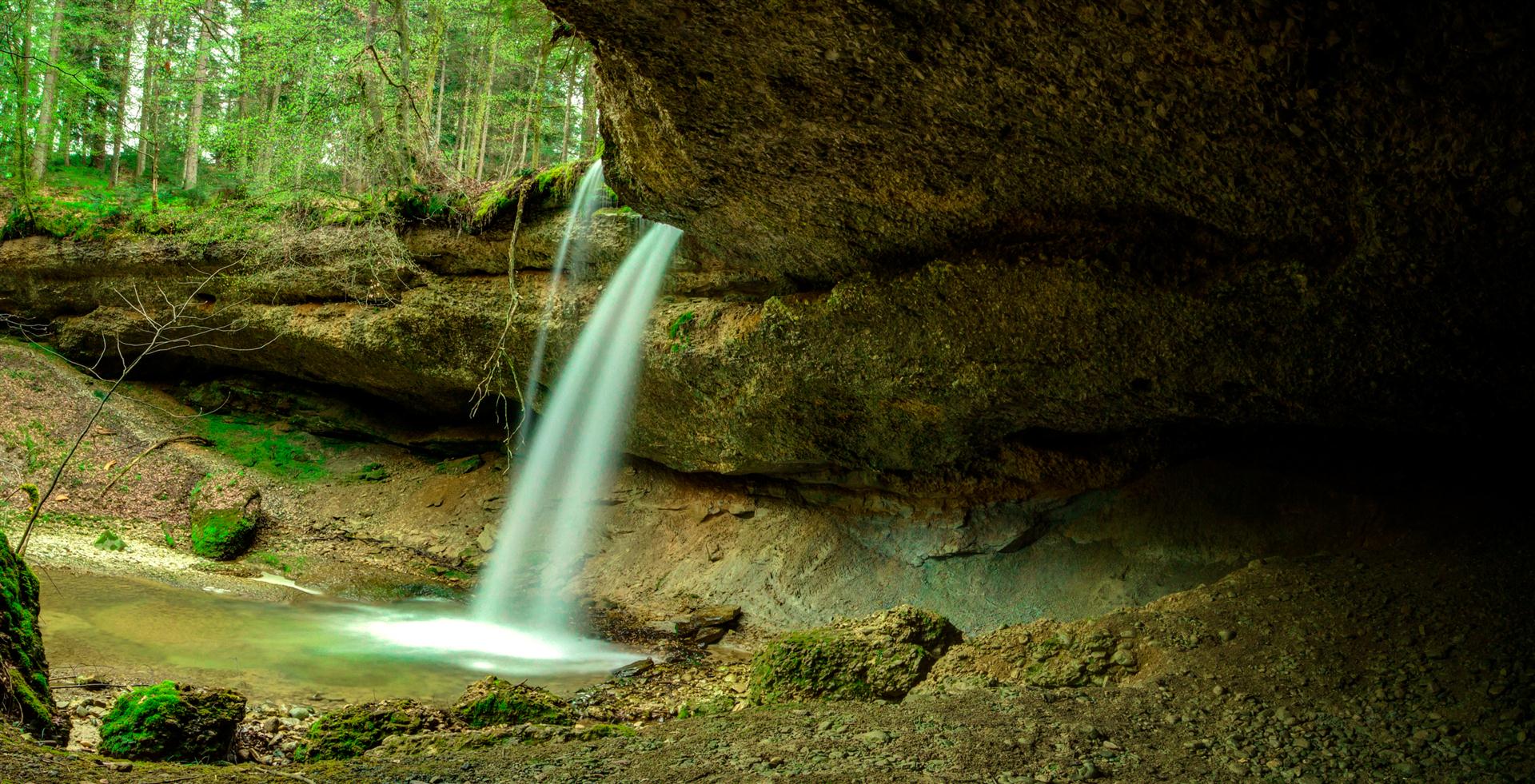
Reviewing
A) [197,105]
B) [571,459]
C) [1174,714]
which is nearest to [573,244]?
[571,459]

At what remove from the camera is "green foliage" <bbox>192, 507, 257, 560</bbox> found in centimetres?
1033

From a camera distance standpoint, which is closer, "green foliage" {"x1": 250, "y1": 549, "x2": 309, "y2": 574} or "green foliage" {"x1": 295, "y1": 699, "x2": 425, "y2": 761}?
"green foliage" {"x1": 295, "y1": 699, "x2": 425, "y2": 761}

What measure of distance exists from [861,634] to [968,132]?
3.31 m

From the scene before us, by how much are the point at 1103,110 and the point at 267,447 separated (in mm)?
13188

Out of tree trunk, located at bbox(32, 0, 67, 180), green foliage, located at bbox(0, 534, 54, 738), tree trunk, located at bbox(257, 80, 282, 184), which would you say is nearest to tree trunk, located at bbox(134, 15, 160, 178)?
tree trunk, located at bbox(32, 0, 67, 180)

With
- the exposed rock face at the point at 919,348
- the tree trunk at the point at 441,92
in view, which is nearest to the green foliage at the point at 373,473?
the exposed rock face at the point at 919,348

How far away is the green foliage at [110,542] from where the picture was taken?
9.67 metres

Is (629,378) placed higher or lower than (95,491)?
higher

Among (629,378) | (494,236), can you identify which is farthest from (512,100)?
(629,378)

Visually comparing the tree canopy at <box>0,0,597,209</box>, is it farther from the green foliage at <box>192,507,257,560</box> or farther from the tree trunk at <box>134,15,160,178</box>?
the green foliage at <box>192,507,257,560</box>

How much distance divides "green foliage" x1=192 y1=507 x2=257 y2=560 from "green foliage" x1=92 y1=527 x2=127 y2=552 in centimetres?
74

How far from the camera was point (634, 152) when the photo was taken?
594 centimetres

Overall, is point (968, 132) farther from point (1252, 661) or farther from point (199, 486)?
point (199, 486)

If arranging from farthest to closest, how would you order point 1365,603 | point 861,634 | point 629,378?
point 629,378, point 861,634, point 1365,603
